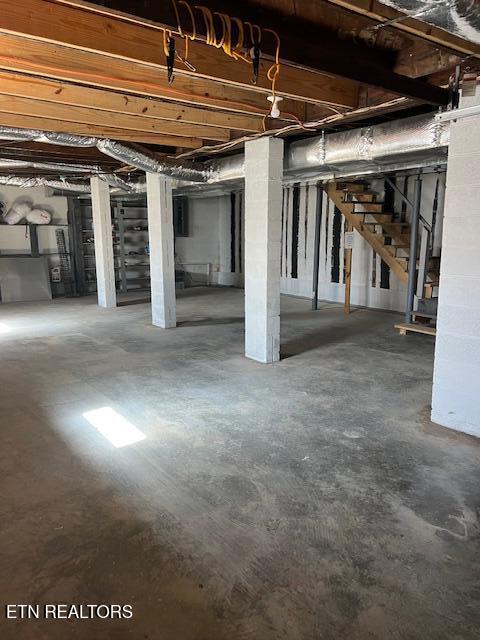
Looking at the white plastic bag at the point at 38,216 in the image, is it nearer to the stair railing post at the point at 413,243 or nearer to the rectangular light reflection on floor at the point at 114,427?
the rectangular light reflection on floor at the point at 114,427

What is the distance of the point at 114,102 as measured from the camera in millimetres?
3336

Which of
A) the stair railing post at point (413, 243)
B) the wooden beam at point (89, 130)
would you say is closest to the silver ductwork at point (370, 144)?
the wooden beam at point (89, 130)

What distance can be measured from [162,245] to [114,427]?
135 inches

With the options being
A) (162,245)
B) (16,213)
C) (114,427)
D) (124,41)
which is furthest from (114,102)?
(16,213)

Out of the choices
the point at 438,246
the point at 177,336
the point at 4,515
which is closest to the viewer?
the point at 4,515

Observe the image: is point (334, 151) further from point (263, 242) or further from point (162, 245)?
point (162, 245)

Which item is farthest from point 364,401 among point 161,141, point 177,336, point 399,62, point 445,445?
point 161,141

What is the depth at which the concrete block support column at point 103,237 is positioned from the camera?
286 inches

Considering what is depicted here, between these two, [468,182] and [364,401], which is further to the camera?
[364,401]

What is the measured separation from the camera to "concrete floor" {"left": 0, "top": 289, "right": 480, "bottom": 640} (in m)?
1.53

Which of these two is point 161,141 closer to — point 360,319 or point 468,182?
point 468,182

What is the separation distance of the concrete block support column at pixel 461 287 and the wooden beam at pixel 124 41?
1058 millimetres

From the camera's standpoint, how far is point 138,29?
7.95ft

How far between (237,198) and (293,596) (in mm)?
9288
